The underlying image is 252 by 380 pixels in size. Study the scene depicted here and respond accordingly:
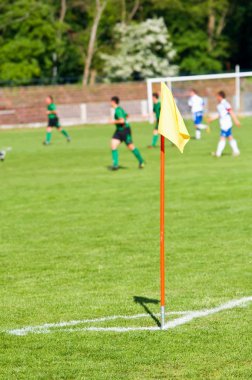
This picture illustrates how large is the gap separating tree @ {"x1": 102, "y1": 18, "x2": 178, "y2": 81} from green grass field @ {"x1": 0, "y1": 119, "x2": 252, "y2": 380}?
165 ft

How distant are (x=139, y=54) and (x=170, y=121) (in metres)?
70.1

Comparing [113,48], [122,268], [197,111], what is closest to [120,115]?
[197,111]

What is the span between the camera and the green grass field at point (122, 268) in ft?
29.7

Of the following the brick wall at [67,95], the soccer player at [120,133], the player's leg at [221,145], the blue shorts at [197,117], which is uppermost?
the soccer player at [120,133]

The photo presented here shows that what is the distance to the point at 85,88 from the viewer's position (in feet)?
220

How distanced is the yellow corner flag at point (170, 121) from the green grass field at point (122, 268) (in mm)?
1710

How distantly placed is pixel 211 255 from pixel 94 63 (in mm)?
69755

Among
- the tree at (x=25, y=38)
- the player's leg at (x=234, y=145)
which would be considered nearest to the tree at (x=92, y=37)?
the tree at (x=25, y=38)

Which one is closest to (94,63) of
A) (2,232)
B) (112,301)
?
(2,232)

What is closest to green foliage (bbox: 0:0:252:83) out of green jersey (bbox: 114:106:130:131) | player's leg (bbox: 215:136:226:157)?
player's leg (bbox: 215:136:226:157)

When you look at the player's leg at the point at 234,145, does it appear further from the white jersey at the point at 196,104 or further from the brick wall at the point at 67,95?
the brick wall at the point at 67,95

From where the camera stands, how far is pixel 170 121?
10133 millimetres

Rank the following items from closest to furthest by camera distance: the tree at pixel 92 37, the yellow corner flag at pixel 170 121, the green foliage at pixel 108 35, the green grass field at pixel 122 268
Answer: the green grass field at pixel 122 268 → the yellow corner flag at pixel 170 121 → the green foliage at pixel 108 35 → the tree at pixel 92 37

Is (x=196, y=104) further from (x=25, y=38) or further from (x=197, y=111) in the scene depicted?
(x=25, y=38)
